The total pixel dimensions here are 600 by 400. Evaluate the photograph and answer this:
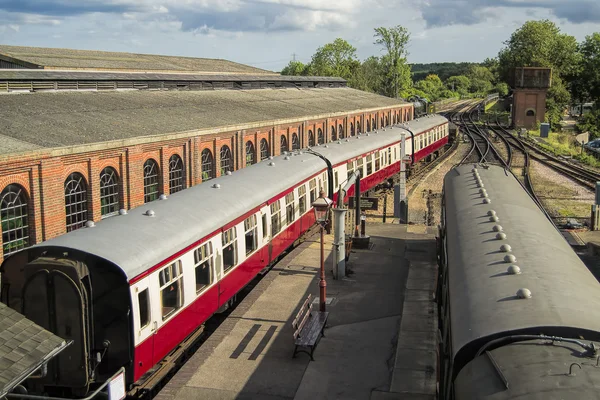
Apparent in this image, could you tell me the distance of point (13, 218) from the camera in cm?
1536

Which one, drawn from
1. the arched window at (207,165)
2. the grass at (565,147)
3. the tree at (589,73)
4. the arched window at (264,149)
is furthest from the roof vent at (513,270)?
the tree at (589,73)

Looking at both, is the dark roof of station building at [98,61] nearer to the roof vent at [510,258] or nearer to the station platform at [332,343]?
the station platform at [332,343]

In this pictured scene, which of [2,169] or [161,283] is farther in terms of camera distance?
[2,169]

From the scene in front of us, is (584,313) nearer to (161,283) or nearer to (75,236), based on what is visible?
(161,283)

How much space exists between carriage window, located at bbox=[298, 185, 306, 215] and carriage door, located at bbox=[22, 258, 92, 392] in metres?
10.4

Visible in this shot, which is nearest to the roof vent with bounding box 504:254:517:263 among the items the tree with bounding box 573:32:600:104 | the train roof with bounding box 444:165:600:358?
the train roof with bounding box 444:165:600:358

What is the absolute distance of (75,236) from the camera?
32.5 ft

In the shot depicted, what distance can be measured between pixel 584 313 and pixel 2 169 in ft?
41.0

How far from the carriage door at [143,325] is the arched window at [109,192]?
30.6ft

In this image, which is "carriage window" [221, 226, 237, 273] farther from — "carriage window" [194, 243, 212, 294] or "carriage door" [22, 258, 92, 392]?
"carriage door" [22, 258, 92, 392]

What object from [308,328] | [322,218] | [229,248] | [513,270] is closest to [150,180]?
[229,248]

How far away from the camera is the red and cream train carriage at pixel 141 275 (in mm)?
8938

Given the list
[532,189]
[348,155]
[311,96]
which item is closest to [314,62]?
[311,96]

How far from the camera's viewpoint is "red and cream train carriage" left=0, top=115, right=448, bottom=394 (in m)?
8.94
